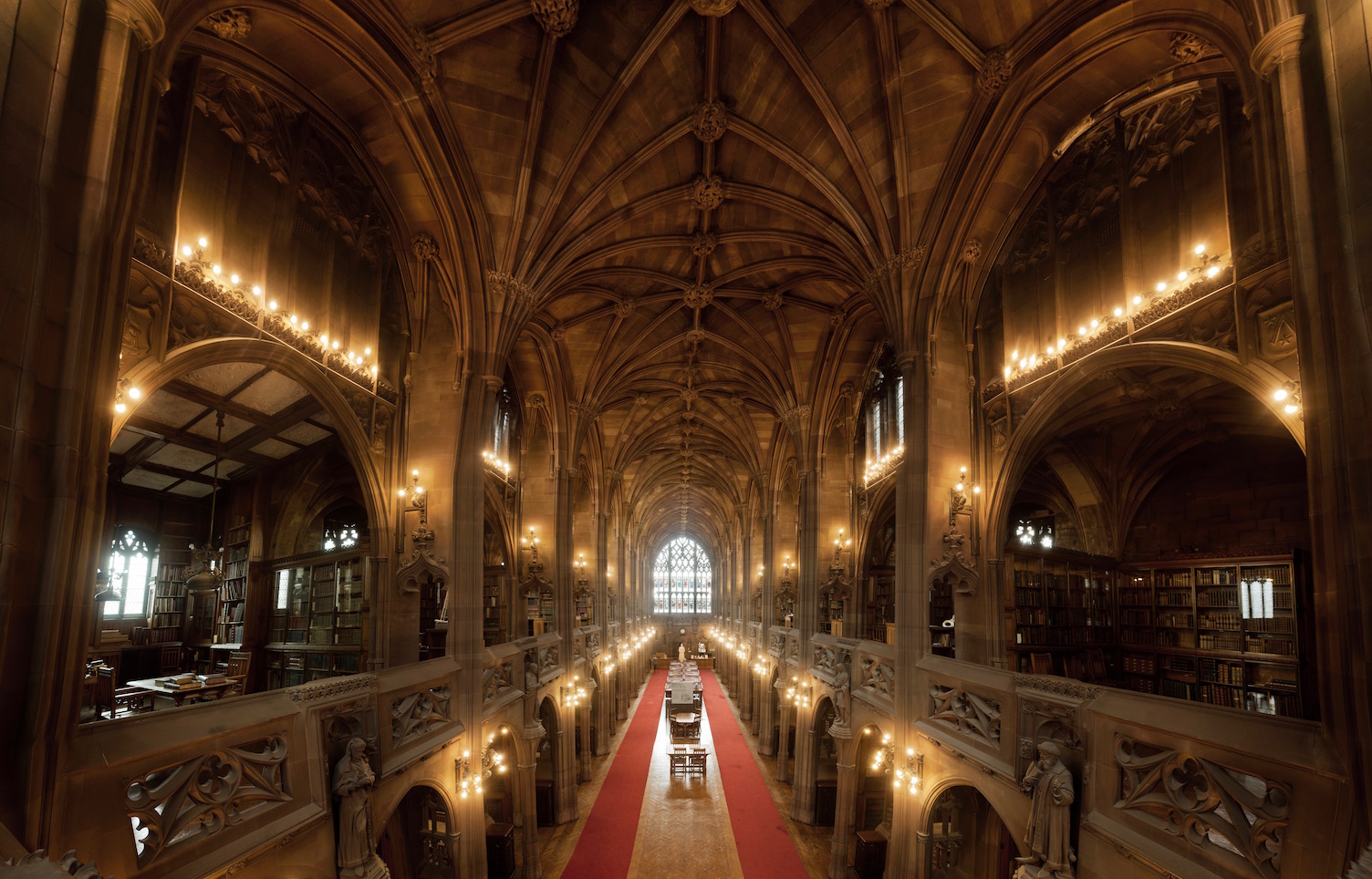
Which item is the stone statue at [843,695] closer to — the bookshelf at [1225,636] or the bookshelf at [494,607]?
the bookshelf at [1225,636]

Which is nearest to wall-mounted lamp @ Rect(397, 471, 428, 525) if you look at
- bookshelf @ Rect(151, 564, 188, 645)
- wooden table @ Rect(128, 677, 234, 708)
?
wooden table @ Rect(128, 677, 234, 708)

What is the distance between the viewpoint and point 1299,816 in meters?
5.24

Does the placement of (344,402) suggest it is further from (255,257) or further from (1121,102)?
(1121,102)

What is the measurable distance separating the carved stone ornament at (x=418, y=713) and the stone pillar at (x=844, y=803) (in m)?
8.91

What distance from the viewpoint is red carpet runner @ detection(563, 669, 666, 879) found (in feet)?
54.2

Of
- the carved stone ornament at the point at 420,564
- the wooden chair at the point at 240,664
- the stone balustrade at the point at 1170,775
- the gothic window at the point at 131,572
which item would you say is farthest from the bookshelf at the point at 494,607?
the stone balustrade at the point at 1170,775

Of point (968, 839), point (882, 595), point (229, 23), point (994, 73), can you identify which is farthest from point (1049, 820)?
point (882, 595)

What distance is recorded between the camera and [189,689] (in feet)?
40.6

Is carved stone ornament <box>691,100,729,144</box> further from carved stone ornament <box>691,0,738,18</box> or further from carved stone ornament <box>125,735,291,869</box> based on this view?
carved stone ornament <box>125,735,291,869</box>

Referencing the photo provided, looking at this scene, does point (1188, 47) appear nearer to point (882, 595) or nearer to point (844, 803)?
point (844, 803)

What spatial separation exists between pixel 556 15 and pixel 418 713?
11933 mm

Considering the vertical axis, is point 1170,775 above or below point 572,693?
above

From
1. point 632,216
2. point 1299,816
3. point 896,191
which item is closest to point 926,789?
point 1299,816

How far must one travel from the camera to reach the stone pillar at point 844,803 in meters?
16.2
